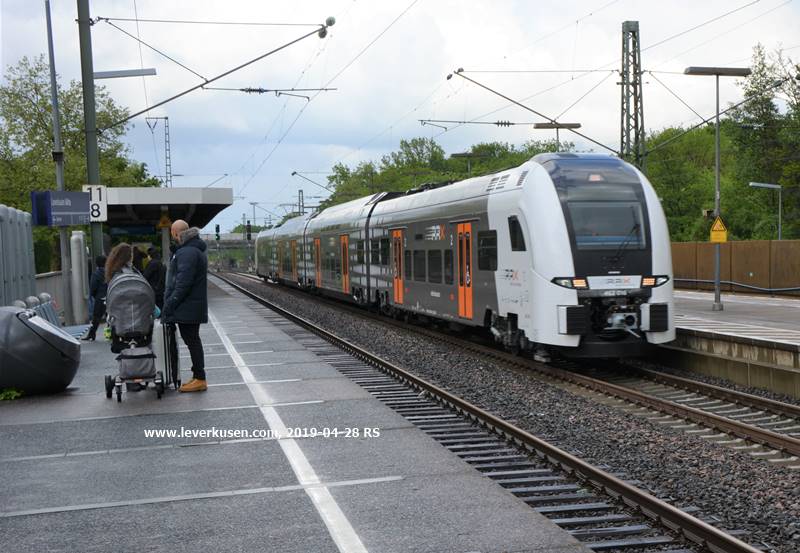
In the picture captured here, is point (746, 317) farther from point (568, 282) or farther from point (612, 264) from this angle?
point (568, 282)

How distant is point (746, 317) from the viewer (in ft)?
73.3

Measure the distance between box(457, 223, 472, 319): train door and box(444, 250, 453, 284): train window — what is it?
1.61 ft

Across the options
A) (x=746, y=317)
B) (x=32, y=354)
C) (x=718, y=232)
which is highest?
(x=718, y=232)

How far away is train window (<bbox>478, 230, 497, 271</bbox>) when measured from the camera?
14.8 metres

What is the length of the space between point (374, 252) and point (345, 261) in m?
4.60

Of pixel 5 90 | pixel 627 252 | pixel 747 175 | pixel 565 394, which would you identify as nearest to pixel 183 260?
pixel 565 394

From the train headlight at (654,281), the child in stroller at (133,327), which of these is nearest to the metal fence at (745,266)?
the train headlight at (654,281)

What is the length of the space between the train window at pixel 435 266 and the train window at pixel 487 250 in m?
2.48

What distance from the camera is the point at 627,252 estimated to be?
13.1 meters

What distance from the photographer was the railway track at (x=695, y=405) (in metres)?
8.52

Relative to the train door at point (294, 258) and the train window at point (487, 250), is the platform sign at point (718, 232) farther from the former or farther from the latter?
the train door at point (294, 258)

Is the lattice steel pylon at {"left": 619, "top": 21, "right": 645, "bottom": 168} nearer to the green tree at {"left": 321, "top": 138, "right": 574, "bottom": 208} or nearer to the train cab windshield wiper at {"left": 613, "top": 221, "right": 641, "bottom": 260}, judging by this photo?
the train cab windshield wiper at {"left": 613, "top": 221, "right": 641, "bottom": 260}

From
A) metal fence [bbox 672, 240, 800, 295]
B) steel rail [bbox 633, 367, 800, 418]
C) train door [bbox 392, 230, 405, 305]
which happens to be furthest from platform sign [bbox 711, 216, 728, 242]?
metal fence [bbox 672, 240, 800, 295]

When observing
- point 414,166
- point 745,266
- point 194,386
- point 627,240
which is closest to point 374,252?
point 627,240
